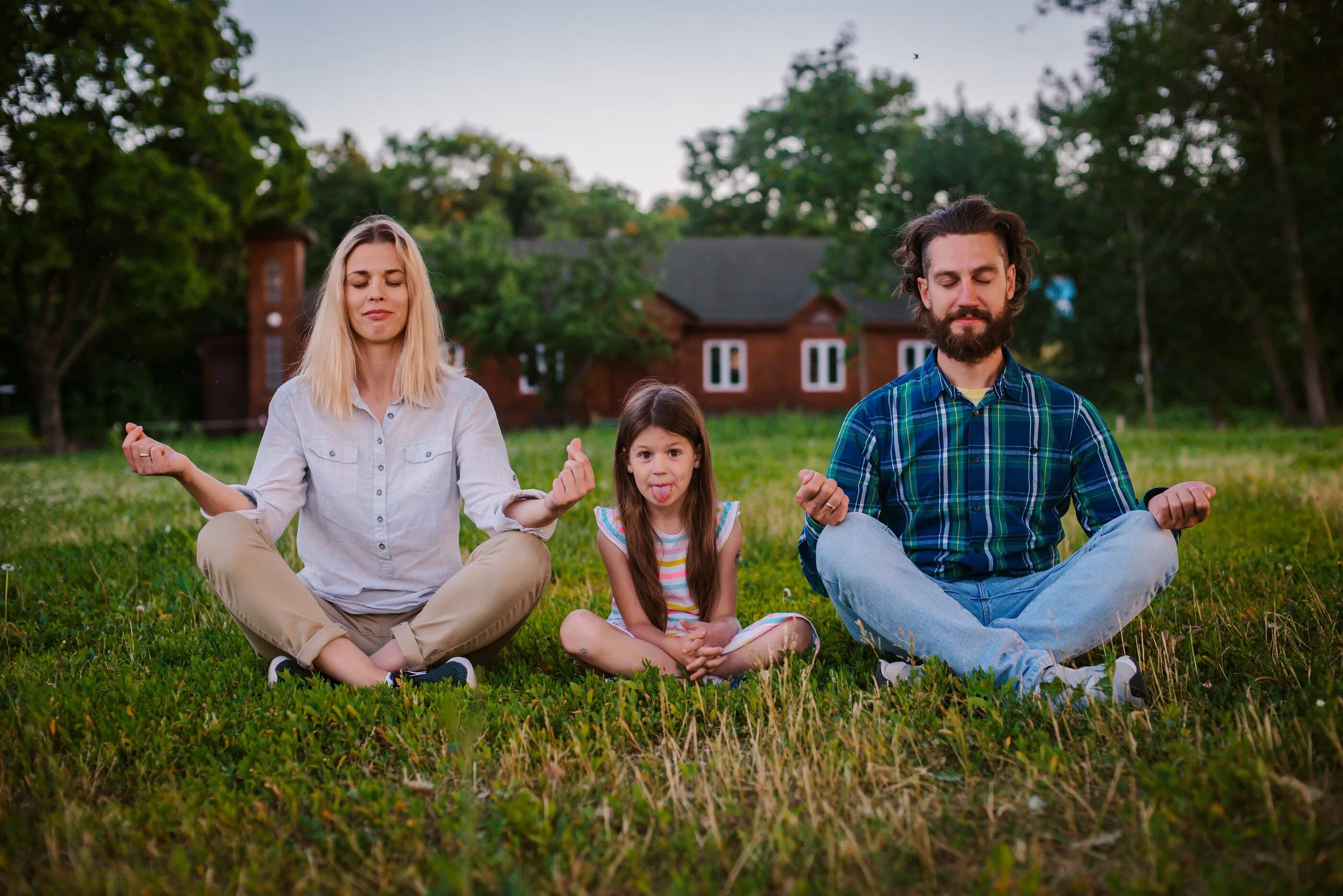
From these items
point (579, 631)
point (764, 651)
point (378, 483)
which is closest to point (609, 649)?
point (579, 631)

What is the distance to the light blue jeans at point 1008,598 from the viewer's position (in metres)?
3.45

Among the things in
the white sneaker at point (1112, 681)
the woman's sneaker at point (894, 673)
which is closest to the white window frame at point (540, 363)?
the woman's sneaker at point (894, 673)

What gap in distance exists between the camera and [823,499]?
3568 millimetres

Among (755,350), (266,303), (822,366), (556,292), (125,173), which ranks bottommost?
(822,366)

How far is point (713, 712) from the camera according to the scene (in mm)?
3375

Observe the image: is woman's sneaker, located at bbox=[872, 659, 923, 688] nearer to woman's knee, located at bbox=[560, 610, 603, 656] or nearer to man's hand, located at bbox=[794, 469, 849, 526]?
man's hand, located at bbox=[794, 469, 849, 526]

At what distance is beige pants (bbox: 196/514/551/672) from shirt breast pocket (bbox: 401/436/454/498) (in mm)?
348

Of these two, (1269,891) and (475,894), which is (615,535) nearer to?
(475,894)

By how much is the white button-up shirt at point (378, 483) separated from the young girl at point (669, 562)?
51 cm

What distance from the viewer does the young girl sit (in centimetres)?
389

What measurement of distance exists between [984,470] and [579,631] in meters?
1.69

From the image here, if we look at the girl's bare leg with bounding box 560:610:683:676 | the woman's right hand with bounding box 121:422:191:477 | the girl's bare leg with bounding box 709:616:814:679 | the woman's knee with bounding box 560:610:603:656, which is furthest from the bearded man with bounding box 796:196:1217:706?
the woman's right hand with bounding box 121:422:191:477

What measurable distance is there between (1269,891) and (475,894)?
168 cm

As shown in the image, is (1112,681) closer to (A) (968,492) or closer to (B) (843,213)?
(A) (968,492)
